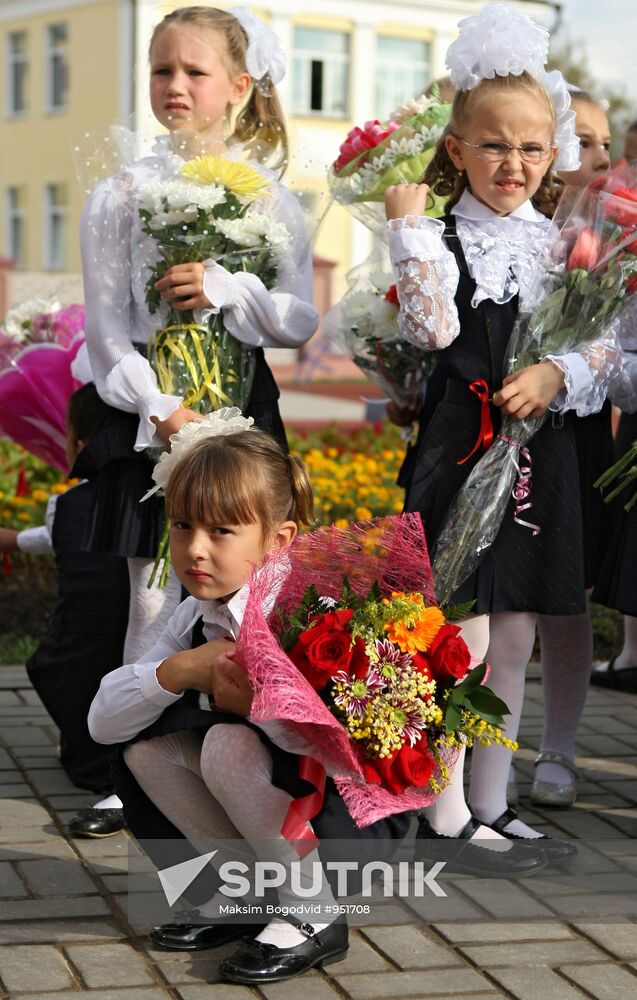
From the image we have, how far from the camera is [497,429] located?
373 centimetres

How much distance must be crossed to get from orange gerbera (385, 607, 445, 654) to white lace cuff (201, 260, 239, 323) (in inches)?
46.3

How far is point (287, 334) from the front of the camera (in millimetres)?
3953

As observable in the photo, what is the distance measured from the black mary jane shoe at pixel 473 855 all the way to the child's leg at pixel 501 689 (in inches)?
4.9

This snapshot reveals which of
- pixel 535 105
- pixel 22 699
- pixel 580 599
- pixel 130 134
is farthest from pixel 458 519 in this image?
pixel 22 699

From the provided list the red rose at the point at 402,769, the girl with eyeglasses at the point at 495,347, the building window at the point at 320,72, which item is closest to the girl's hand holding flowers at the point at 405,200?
the girl with eyeglasses at the point at 495,347

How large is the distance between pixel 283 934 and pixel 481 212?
1.78 metres

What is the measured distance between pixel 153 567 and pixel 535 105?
1479 mm

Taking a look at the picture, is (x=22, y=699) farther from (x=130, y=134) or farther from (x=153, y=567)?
(x=130, y=134)

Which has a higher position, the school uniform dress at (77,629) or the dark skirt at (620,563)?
the dark skirt at (620,563)

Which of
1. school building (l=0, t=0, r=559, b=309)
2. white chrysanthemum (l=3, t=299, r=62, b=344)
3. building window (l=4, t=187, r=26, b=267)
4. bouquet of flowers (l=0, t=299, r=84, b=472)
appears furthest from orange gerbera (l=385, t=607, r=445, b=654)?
building window (l=4, t=187, r=26, b=267)

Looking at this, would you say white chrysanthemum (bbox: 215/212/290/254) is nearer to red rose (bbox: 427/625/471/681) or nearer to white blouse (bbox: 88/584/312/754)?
white blouse (bbox: 88/584/312/754)

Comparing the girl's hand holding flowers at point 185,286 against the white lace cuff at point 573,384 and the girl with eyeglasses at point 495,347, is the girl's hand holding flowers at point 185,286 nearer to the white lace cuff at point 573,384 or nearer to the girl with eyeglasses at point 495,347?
the girl with eyeglasses at point 495,347

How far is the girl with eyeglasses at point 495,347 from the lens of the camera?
3631 mm

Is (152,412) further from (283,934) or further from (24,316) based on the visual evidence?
(24,316)
